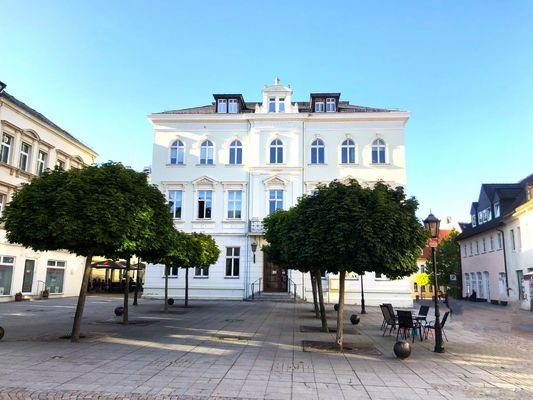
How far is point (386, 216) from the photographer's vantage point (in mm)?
10266

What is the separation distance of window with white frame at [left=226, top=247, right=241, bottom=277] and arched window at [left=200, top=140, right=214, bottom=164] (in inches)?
252

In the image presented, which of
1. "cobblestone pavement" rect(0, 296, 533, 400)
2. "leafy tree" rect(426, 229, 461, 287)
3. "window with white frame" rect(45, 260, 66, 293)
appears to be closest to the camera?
"cobblestone pavement" rect(0, 296, 533, 400)

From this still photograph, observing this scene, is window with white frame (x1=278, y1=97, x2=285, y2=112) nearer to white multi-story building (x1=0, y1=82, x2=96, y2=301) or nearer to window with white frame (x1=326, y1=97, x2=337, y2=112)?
window with white frame (x1=326, y1=97, x2=337, y2=112)

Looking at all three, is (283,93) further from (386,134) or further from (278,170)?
(386,134)

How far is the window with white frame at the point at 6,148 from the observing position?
25.4 meters

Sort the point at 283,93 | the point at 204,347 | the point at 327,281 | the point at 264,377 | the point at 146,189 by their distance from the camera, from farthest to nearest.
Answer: the point at 283,93
the point at 327,281
the point at 146,189
the point at 204,347
the point at 264,377

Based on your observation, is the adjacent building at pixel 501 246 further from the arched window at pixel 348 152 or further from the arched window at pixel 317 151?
the arched window at pixel 317 151

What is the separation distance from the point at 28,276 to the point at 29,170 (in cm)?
647

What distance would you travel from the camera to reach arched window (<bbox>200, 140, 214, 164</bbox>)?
3219 cm

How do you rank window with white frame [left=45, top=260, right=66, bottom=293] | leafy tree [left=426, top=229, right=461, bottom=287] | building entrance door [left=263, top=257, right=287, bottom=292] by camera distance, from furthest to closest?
leafy tree [left=426, top=229, right=461, bottom=287] → building entrance door [left=263, top=257, right=287, bottom=292] → window with white frame [left=45, top=260, right=66, bottom=293]

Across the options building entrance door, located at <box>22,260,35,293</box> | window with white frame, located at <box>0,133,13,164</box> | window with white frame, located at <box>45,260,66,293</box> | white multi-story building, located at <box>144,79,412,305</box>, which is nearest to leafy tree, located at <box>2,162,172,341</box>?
window with white frame, located at <box>0,133,13,164</box>

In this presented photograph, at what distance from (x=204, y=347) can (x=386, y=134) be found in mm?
23803

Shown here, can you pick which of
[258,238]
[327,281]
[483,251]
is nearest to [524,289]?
[483,251]

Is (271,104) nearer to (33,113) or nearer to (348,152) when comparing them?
(348,152)
